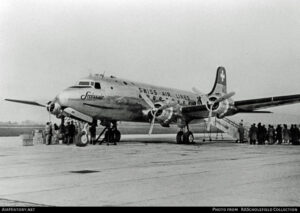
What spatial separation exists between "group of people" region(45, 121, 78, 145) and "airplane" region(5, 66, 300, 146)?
135 cm

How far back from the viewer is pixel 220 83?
117 feet

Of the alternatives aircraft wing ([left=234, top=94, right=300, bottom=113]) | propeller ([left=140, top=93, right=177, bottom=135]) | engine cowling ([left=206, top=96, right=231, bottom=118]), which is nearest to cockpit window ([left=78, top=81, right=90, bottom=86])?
propeller ([left=140, top=93, right=177, bottom=135])

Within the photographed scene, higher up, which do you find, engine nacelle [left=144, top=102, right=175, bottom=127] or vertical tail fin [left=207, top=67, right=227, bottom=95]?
vertical tail fin [left=207, top=67, right=227, bottom=95]

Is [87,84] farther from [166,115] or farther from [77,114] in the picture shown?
[166,115]

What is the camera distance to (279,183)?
8.41 m

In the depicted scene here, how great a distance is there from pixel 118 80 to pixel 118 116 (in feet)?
7.04

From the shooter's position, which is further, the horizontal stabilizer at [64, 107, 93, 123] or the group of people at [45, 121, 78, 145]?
the group of people at [45, 121, 78, 145]

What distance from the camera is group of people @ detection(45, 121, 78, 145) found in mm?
24217

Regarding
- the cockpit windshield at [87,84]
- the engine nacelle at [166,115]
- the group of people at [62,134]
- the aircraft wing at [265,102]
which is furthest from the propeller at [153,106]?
the group of people at [62,134]

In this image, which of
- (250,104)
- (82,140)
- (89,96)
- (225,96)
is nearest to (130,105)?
(89,96)

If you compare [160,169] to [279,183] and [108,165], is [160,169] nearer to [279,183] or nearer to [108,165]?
[108,165]

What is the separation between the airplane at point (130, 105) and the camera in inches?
827

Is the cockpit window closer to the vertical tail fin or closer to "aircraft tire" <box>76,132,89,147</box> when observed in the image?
"aircraft tire" <box>76,132,89,147</box>

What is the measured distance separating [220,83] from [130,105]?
47.0 feet
